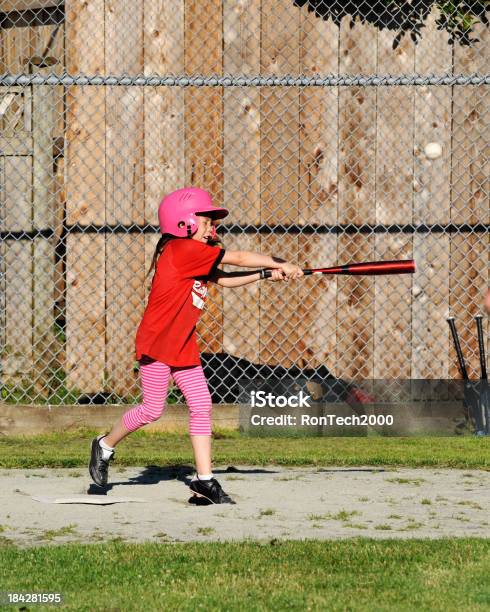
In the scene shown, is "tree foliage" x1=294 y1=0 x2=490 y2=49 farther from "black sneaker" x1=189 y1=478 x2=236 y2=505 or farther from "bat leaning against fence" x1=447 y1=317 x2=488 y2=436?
"black sneaker" x1=189 y1=478 x2=236 y2=505

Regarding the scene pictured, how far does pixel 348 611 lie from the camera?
3.70 metres

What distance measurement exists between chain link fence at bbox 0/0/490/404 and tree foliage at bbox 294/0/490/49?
56 mm

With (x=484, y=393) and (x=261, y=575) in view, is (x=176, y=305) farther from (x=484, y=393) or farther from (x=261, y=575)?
(x=484, y=393)

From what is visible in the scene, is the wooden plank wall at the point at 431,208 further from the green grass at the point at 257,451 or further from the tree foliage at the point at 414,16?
the green grass at the point at 257,451

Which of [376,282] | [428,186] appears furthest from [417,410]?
[428,186]

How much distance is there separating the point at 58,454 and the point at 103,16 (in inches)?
121

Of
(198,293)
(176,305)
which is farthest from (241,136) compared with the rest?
(176,305)

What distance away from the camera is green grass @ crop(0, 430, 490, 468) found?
7059 millimetres

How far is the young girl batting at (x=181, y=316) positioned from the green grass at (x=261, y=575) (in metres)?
1.21

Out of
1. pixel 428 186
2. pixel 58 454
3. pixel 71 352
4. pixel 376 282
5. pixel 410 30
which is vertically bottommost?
pixel 58 454

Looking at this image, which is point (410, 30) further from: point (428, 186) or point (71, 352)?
point (71, 352)

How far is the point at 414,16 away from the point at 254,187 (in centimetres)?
166

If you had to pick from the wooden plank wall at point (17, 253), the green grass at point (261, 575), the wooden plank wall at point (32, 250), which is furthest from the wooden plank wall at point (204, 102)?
the green grass at point (261, 575)

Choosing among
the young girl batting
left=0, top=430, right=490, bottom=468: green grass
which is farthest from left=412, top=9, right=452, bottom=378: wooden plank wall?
the young girl batting
